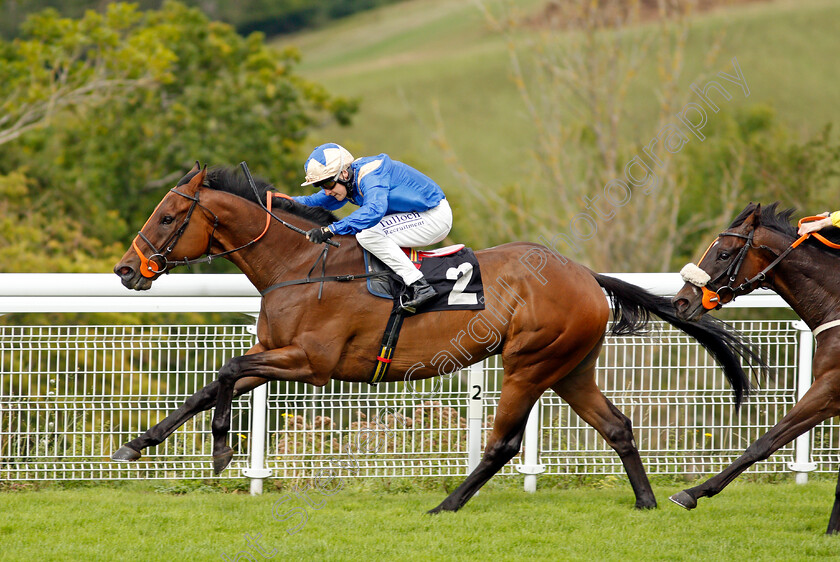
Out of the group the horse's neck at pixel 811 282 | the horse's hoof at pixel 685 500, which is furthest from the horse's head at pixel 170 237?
the horse's neck at pixel 811 282

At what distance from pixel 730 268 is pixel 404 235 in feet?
5.38

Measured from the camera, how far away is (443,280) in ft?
14.9

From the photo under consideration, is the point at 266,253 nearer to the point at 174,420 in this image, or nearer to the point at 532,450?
the point at 174,420

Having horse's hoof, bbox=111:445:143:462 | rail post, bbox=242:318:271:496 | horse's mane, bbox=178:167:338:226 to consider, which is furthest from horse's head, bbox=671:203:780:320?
horse's hoof, bbox=111:445:143:462

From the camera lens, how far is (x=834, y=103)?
40.2 metres

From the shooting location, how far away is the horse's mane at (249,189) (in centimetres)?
461

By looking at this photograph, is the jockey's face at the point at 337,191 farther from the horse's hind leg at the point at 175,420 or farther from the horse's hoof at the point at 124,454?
the horse's hoof at the point at 124,454

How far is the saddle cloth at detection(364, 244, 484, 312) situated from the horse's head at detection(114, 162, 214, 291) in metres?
0.86

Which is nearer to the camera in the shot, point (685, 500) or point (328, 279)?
point (685, 500)

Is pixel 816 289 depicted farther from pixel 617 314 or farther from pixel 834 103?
pixel 834 103

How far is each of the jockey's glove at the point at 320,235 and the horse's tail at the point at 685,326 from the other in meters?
1.66

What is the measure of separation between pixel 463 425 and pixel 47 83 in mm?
11141

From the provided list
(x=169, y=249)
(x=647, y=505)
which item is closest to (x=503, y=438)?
(x=647, y=505)

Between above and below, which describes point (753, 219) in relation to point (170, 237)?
above
